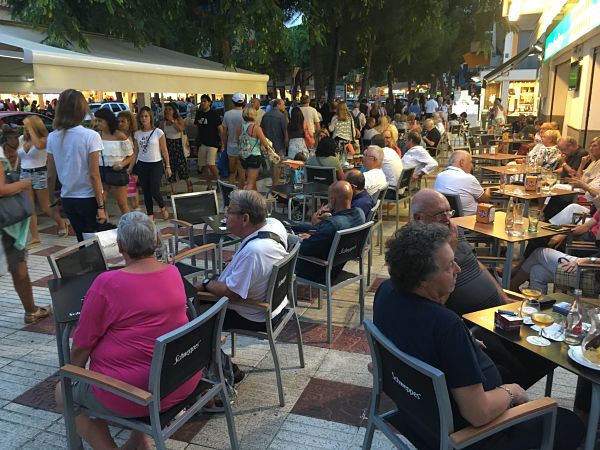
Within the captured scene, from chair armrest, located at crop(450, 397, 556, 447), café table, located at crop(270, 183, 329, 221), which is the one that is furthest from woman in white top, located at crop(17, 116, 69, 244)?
chair armrest, located at crop(450, 397, 556, 447)

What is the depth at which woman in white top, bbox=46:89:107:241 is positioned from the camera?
389cm

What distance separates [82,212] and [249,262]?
2.10 metres

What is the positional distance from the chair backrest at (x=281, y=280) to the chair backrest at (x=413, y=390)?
0.87 meters

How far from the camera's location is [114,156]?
615 cm

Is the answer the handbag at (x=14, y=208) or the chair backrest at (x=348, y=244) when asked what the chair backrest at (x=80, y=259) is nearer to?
the handbag at (x=14, y=208)

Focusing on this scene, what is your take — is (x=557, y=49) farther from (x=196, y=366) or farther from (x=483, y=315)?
(x=196, y=366)

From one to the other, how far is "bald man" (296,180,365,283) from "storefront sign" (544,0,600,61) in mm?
6083

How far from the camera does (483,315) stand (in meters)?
2.49


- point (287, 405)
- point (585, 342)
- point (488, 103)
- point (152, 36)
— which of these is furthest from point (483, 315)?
point (488, 103)

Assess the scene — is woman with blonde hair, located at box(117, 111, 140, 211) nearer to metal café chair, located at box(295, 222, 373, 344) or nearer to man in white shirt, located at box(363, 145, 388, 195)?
man in white shirt, located at box(363, 145, 388, 195)

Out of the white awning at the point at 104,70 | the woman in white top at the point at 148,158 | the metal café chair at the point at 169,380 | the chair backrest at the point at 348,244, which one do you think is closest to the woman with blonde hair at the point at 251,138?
the white awning at the point at 104,70

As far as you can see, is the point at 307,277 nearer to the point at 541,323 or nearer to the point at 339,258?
the point at 339,258

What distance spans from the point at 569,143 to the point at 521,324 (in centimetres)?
572

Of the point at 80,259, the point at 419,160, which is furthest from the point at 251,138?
the point at 80,259
